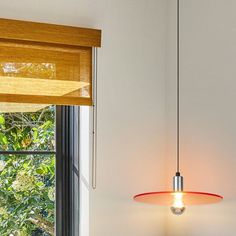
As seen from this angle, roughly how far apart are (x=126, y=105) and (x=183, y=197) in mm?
778

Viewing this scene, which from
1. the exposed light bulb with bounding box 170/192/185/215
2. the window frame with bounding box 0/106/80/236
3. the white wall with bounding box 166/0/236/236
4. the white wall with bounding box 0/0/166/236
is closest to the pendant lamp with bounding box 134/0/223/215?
the exposed light bulb with bounding box 170/192/185/215

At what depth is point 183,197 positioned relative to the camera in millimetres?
1838

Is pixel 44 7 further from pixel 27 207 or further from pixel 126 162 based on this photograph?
pixel 27 207

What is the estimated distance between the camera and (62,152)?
2.62 meters

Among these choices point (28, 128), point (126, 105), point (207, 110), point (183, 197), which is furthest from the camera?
point (28, 128)

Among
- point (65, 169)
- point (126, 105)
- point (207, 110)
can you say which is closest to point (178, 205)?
point (207, 110)

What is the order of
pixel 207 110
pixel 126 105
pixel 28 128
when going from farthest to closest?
pixel 28 128 → pixel 126 105 → pixel 207 110

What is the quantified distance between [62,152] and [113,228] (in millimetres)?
539

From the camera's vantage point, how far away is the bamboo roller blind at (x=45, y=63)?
223 centimetres

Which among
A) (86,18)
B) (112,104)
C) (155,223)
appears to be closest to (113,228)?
(155,223)

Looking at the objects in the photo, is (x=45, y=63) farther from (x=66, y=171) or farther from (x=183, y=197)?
(x=183, y=197)

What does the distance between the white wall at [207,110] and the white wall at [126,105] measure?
0.28 feet

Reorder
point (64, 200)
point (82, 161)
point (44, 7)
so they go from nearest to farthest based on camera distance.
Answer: point (44, 7), point (82, 161), point (64, 200)

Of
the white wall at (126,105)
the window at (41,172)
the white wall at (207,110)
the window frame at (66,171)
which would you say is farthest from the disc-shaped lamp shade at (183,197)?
the window frame at (66,171)
